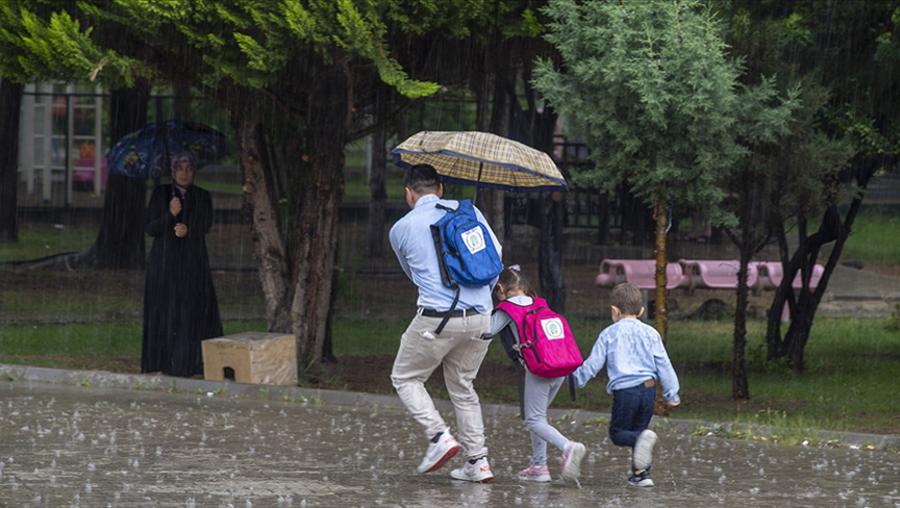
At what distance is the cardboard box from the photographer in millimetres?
13273

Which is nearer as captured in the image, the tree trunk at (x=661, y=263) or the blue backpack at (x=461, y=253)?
the blue backpack at (x=461, y=253)

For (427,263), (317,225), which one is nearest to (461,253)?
(427,263)

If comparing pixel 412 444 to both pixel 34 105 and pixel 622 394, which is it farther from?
pixel 34 105

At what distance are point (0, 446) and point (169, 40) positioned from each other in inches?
186

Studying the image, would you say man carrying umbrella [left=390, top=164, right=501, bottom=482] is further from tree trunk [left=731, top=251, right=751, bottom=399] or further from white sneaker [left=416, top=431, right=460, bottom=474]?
tree trunk [left=731, top=251, right=751, bottom=399]

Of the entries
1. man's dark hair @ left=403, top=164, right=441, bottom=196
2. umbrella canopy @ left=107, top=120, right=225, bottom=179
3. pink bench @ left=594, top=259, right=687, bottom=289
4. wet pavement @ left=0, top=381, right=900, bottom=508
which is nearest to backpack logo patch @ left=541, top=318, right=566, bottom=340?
wet pavement @ left=0, top=381, right=900, bottom=508

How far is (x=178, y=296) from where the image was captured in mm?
14156

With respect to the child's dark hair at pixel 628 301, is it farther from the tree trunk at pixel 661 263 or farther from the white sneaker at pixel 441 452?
the tree trunk at pixel 661 263

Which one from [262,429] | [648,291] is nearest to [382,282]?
[648,291]

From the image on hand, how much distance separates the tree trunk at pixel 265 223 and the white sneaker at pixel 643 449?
6.80 metres

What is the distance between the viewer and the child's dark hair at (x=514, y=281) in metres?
8.99

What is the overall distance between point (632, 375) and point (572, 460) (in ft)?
1.94

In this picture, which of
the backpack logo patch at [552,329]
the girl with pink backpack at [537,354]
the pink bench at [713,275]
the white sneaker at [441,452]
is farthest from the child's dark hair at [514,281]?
the pink bench at [713,275]

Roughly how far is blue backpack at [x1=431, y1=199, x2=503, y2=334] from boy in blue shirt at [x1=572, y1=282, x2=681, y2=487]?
0.78m
